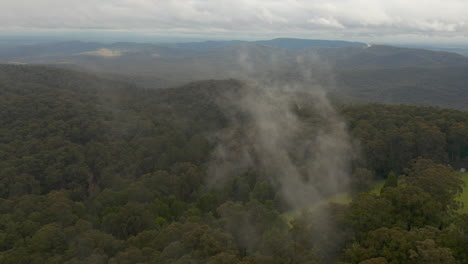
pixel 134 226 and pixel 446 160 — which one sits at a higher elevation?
pixel 446 160

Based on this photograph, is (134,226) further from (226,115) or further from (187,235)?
(226,115)

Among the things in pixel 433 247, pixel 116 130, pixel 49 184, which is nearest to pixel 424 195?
pixel 433 247

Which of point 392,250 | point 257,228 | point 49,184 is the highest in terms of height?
point 392,250

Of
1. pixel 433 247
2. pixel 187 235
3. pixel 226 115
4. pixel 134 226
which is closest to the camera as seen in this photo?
pixel 433 247

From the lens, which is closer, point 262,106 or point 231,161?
point 231,161

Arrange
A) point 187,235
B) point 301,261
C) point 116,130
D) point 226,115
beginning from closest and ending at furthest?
point 301,261 < point 187,235 < point 116,130 < point 226,115

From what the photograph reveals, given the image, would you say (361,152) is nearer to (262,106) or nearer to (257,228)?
(257,228)
